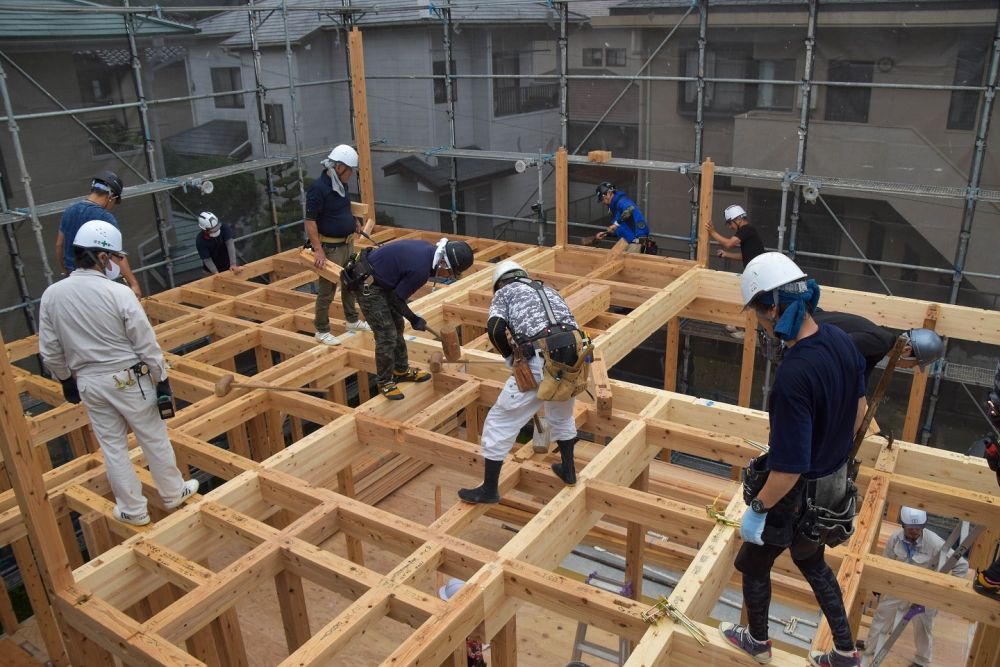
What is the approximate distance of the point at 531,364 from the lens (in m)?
4.01

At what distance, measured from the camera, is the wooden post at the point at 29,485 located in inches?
130

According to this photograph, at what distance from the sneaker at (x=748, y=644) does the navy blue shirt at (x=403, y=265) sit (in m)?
2.75

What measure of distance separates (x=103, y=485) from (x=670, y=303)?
4.86 metres

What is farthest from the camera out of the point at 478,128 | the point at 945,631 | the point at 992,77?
the point at 478,128

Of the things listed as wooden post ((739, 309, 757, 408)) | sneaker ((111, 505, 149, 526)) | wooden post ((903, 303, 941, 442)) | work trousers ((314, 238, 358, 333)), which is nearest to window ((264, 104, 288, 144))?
work trousers ((314, 238, 358, 333))

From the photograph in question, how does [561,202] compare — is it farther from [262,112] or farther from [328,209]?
[262,112]

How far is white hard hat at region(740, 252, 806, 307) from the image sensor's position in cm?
266

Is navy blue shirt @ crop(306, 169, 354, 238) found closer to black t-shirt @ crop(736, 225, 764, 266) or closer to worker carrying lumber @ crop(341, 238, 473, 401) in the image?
worker carrying lumber @ crop(341, 238, 473, 401)

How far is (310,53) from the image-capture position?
11094 mm

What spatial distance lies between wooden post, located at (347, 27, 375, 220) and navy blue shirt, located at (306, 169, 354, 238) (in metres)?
2.93

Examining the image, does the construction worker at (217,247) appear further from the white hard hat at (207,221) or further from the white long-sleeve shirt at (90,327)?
the white long-sleeve shirt at (90,327)

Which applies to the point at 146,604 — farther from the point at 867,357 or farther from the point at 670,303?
the point at 670,303

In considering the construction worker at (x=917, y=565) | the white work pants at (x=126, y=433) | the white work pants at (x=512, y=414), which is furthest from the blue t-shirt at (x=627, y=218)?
the white work pants at (x=126, y=433)

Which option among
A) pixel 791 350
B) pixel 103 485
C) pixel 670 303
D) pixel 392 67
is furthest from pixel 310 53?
pixel 791 350
